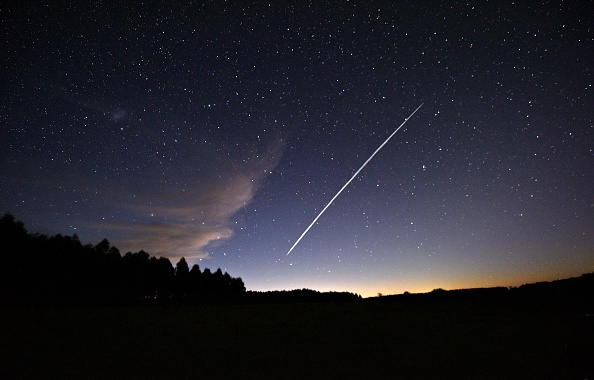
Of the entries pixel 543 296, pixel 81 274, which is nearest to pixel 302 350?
pixel 543 296

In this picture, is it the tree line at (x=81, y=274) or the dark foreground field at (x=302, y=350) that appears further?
the tree line at (x=81, y=274)

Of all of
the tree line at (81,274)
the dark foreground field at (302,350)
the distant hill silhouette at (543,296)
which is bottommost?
the dark foreground field at (302,350)

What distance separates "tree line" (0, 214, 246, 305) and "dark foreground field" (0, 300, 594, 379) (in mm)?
32053

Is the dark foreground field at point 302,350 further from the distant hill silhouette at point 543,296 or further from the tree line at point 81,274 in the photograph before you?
the tree line at point 81,274

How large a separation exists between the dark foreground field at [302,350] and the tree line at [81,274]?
105 ft

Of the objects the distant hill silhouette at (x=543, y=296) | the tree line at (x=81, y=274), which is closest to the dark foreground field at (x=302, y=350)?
the distant hill silhouette at (x=543, y=296)

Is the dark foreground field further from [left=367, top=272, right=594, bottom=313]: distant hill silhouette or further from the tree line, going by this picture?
the tree line

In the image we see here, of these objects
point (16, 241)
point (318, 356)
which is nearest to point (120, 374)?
point (318, 356)

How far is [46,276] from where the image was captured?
156ft

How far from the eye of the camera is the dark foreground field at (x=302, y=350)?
795 cm

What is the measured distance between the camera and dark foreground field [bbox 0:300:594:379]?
7953 mm

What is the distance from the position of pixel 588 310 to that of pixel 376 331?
13073 mm

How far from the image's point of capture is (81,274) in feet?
174

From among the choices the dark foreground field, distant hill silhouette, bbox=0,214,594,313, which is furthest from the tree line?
the dark foreground field
